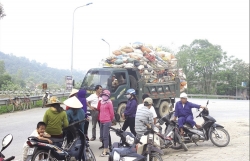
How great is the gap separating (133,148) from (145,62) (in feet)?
34.4

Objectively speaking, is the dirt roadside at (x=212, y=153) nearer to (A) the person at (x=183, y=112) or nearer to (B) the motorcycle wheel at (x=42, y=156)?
(A) the person at (x=183, y=112)

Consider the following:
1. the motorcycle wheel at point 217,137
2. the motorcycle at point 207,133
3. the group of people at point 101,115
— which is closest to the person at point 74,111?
the group of people at point 101,115

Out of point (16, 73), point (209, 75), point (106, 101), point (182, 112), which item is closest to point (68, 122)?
point (106, 101)

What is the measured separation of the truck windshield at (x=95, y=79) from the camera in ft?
48.8

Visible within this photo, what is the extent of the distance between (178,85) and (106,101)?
9.76 meters

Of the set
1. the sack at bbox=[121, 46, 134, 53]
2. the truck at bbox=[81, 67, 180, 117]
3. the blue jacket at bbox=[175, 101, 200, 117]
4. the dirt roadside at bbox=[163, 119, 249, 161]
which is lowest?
the dirt roadside at bbox=[163, 119, 249, 161]

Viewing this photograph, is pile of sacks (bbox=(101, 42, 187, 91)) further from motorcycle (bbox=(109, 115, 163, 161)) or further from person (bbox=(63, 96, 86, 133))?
motorcycle (bbox=(109, 115, 163, 161))

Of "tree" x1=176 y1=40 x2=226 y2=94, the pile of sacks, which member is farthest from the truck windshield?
"tree" x1=176 y1=40 x2=226 y2=94

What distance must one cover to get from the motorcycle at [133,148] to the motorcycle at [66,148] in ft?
2.11

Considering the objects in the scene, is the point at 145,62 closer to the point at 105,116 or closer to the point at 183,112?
the point at 183,112

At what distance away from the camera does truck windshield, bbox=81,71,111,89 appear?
14.9 meters

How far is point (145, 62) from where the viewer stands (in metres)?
16.6

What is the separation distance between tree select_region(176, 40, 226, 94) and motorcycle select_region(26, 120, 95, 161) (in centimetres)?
5203

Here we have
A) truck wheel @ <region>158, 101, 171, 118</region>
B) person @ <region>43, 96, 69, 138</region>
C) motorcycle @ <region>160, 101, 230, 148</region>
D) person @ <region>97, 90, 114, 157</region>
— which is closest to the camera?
person @ <region>43, 96, 69, 138</region>
